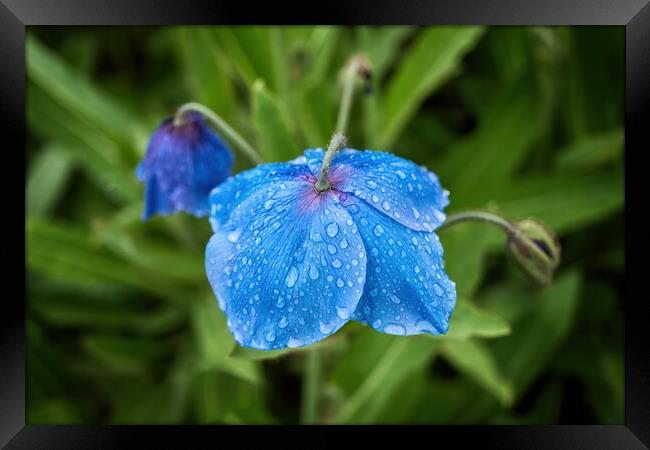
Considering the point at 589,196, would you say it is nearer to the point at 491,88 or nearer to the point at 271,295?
the point at 491,88

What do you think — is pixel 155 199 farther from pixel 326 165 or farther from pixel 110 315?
pixel 110 315

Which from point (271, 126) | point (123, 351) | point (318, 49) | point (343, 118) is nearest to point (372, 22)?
point (343, 118)

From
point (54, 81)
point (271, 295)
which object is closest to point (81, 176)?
point (54, 81)

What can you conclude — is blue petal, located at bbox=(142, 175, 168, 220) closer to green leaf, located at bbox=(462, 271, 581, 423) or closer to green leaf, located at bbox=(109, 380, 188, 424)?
green leaf, located at bbox=(109, 380, 188, 424)

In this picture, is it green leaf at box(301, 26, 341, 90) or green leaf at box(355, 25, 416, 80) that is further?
Result: green leaf at box(355, 25, 416, 80)

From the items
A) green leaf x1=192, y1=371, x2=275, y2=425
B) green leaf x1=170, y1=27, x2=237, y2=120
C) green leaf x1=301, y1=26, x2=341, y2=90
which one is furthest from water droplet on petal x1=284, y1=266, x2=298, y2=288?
green leaf x1=170, y1=27, x2=237, y2=120

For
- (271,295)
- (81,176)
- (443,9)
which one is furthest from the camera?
(81,176)
